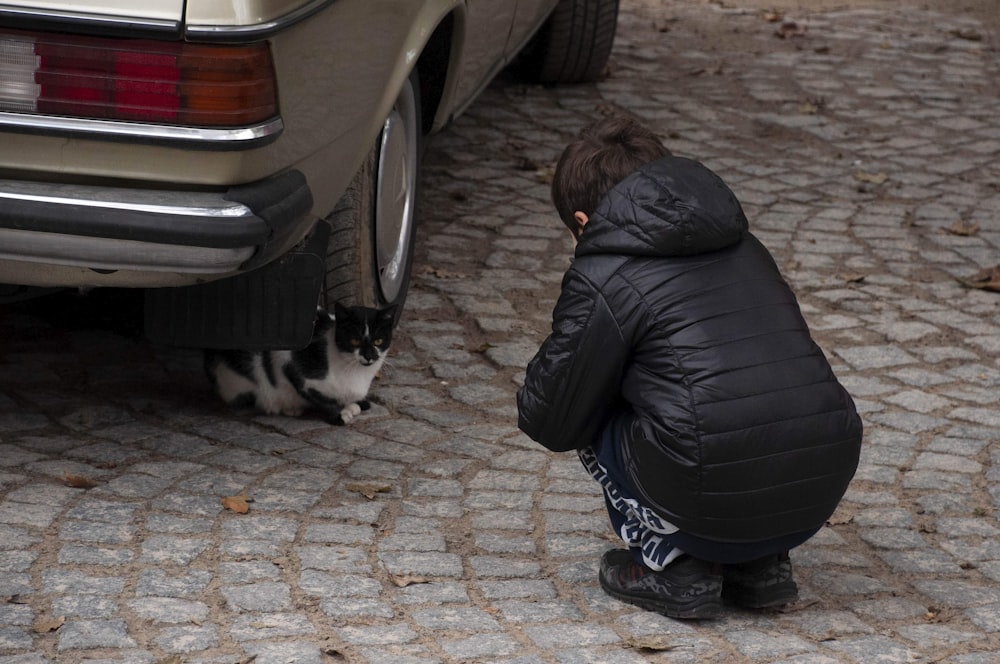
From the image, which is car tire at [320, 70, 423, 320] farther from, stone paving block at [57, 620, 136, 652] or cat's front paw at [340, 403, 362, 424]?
stone paving block at [57, 620, 136, 652]

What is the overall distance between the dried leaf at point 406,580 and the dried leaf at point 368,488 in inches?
18.1

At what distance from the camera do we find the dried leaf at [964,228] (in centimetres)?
606

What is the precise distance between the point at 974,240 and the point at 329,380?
3.31 m

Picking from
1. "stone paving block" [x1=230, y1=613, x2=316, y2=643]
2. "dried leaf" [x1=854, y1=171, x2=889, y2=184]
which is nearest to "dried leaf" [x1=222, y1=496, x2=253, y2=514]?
"stone paving block" [x1=230, y1=613, x2=316, y2=643]

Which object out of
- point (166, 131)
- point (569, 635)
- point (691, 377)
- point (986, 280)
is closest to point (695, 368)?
point (691, 377)

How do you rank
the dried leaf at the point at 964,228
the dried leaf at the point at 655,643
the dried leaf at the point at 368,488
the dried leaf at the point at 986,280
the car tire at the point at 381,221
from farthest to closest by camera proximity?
1. the dried leaf at the point at 964,228
2. the dried leaf at the point at 986,280
3. the car tire at the point at 381,221
4. the dried leaf at the point at 368,488
5. the dried leaf at the point at 655,643

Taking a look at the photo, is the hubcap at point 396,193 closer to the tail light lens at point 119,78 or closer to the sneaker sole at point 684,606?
the tail light lens at point 119,78

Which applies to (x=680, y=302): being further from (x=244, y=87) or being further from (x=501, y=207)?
(x=501, y=207)

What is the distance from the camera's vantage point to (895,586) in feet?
10.9

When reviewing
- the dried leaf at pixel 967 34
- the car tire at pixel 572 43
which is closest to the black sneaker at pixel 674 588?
the car tire at pixel 572 43

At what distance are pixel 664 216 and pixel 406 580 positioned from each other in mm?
1078

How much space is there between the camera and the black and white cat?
4090 millimetres

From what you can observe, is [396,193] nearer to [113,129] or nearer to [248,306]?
[248,306]

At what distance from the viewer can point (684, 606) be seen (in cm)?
308
